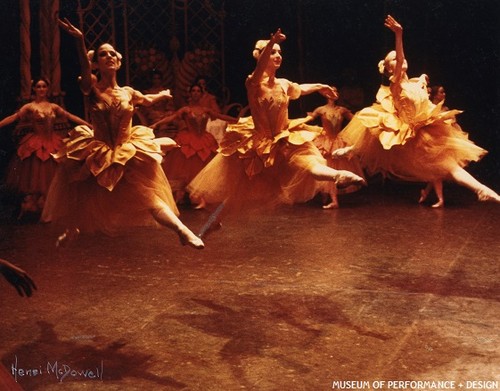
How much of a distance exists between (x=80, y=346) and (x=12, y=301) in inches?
39.6

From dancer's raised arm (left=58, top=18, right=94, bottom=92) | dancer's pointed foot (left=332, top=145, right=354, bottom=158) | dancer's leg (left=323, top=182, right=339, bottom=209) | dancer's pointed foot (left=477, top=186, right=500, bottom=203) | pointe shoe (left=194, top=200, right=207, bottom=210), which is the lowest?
pointe shoe (left=194, top=200, right=207, bottom=210)

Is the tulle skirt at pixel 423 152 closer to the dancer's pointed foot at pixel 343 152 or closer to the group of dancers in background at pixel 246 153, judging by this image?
the group of dancers in background at pixel 246 153

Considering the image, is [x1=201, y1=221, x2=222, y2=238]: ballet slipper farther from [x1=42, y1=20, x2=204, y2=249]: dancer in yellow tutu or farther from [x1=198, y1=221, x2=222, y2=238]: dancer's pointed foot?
[x1=42, y1=20, x2=204, y2=249]: dancer in yellow tutu

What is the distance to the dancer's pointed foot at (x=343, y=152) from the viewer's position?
564 cm

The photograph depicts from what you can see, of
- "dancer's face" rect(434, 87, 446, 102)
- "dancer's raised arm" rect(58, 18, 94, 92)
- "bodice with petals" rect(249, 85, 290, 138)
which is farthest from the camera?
"dancer's face" rect(434, 87, 446, 102)

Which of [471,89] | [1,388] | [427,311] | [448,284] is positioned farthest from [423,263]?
[471,89]

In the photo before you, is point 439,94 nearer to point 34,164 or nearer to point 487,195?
point 487,195

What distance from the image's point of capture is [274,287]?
17.0 feet

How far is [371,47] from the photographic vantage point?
33.9 feet

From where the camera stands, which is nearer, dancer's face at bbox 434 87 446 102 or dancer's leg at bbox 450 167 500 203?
dancer's leg at bbox 450 167 500 203

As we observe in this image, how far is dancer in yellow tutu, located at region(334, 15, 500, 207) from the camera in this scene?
19.1 feet

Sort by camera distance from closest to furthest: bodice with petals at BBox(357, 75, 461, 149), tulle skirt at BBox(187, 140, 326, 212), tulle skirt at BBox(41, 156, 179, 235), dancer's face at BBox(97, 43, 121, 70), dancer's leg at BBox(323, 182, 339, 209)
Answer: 1. tulle skirt at BBox(41, 156, 179, 235)
2. dancer's face at BBox(97, 43, 121, 70)
3. tulle skirt at BBox(187, 140, 326, 212)
4. bodice with petals at BBox(357, 75, 461, 149)
5. dancer's leg at BBox(323, 182, 339, 209)
